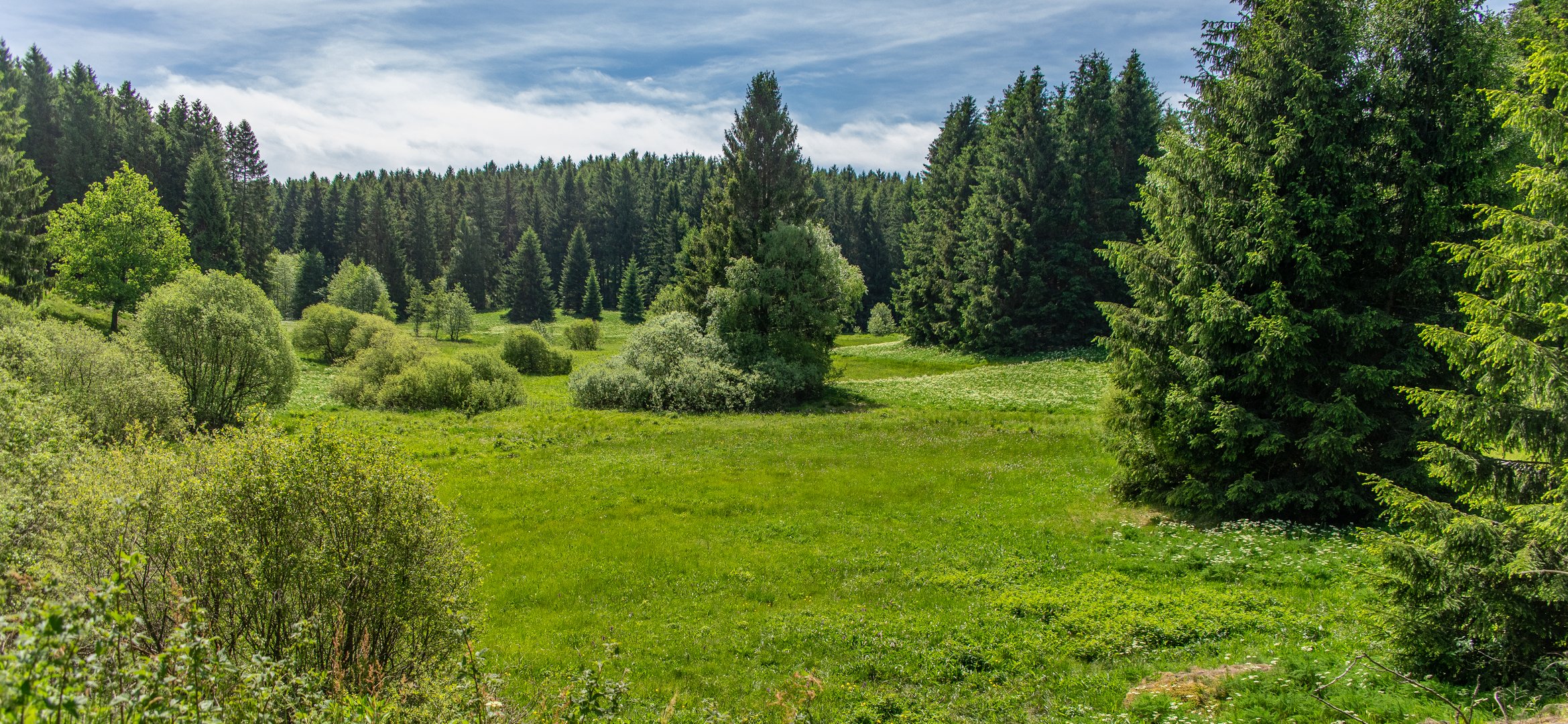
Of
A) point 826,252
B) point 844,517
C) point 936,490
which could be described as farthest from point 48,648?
point 826,252

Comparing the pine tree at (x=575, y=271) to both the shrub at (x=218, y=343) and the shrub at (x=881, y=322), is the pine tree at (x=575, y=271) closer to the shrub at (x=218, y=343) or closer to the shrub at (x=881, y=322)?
the shrub at (x=881, y=322)

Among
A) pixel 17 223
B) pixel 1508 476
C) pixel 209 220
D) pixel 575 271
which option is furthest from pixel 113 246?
pixel 575 271

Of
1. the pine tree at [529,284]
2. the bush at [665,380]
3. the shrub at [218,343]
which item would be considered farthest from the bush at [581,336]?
the shrub at [218,343]

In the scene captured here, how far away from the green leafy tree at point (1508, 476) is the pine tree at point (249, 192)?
280ft

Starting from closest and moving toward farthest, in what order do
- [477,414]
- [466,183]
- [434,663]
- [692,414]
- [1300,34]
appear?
[434,663] < [1300,34] < [477,414] < [692,414] < [466,183]

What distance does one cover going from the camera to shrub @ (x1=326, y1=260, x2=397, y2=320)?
7119 centimetres

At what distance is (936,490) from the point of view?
18.5 meters

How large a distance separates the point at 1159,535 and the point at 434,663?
43.6ft

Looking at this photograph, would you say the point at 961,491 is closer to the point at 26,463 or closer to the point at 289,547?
the point at 289,547

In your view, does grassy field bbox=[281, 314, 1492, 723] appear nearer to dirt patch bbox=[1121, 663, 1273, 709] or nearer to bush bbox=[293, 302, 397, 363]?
dirt patch bbox=[1121, 663, 1273, 709]

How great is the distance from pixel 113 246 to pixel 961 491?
4823cm

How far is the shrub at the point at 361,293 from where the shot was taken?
71.2m

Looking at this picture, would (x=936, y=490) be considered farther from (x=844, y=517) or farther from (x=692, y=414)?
(x=692, y=414)

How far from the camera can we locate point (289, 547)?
683cm
